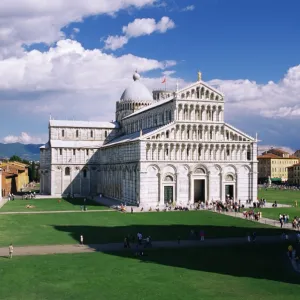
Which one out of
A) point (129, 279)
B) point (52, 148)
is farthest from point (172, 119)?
point (129, 279)

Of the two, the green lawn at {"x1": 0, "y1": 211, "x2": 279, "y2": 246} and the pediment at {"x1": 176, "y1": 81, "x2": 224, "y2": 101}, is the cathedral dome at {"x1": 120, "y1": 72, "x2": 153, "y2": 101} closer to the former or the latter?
the pediment at {"x1": 176, "y1": 81, "x2": 224, "y2": 101}

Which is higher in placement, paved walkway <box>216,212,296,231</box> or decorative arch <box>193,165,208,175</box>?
decorative arch <box>193,165,208,175</box>

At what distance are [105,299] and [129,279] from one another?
364 centimetres

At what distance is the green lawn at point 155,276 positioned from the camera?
75.2ft

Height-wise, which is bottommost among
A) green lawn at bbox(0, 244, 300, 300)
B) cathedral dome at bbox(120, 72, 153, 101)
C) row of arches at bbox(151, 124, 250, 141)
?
green lawn at bbox(0, 244, 300, 300)

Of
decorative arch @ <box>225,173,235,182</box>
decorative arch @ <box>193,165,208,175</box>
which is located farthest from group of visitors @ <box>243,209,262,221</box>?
decorative arch @ <box>225,173,235,182</box>

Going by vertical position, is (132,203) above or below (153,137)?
below

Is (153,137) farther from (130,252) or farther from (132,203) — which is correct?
(130,252)

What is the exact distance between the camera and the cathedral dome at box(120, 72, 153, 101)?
96688 mm

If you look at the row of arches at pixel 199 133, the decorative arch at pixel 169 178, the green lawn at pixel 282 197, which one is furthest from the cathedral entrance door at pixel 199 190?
the green lawn at pixel 282 197

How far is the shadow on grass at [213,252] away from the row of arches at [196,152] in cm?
2083

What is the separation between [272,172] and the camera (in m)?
154

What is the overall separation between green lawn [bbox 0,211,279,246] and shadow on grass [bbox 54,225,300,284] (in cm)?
8

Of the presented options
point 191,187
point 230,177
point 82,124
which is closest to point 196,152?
point 191,187
